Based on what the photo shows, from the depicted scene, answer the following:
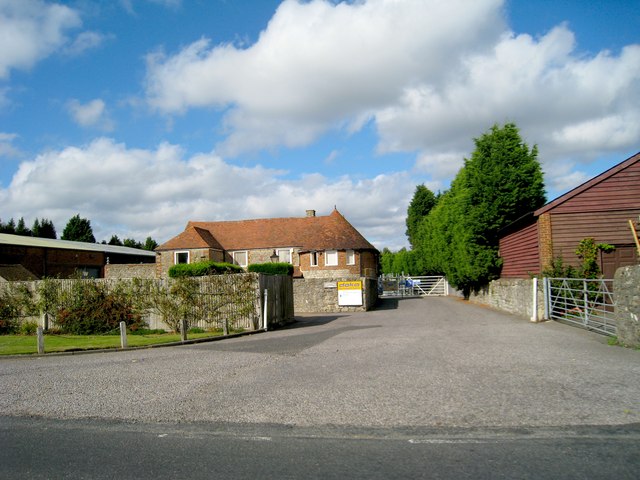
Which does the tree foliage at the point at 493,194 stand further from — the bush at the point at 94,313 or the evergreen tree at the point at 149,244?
the evergreen tree at the point at 149,244

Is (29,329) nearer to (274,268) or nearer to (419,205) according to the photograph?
(274,268)

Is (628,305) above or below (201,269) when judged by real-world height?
below

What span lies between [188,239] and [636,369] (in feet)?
154

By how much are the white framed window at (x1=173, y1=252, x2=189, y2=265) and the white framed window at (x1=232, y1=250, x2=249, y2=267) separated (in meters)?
5.62

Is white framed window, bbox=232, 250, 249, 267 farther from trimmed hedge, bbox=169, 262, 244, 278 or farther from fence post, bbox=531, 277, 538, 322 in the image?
fence post, bbox=531, 277, 538, 322

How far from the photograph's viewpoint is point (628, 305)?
39.2 feet

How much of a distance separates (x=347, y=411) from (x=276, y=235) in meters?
49.4

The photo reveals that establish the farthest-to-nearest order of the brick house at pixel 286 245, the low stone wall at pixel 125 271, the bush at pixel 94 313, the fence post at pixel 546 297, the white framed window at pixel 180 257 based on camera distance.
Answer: the white framed window at pixel 180 257 → the low stone wall at pixel 125 271 → the brick house at pixel 286 245 → the bush at pixel 94 313 → the fence post at pixel 546 297

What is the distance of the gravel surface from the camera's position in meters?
7.09

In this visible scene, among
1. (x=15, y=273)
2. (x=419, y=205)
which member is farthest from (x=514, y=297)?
(x=419, y=205)

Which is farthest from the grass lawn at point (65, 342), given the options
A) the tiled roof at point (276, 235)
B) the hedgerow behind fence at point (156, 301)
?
the tiled roof at point (276, 235)

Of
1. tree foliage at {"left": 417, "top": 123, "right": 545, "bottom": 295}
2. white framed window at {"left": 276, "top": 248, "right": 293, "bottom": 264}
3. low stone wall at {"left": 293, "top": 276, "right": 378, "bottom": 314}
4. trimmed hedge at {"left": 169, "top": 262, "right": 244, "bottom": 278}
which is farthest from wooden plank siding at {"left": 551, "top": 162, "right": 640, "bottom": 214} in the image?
white framed window at {"left": 276, "top": 248, "right": 293, "bottom": 264}

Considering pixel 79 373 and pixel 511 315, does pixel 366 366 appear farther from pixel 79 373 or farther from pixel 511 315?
pixel 511 315

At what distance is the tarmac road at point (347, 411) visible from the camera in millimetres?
5285
